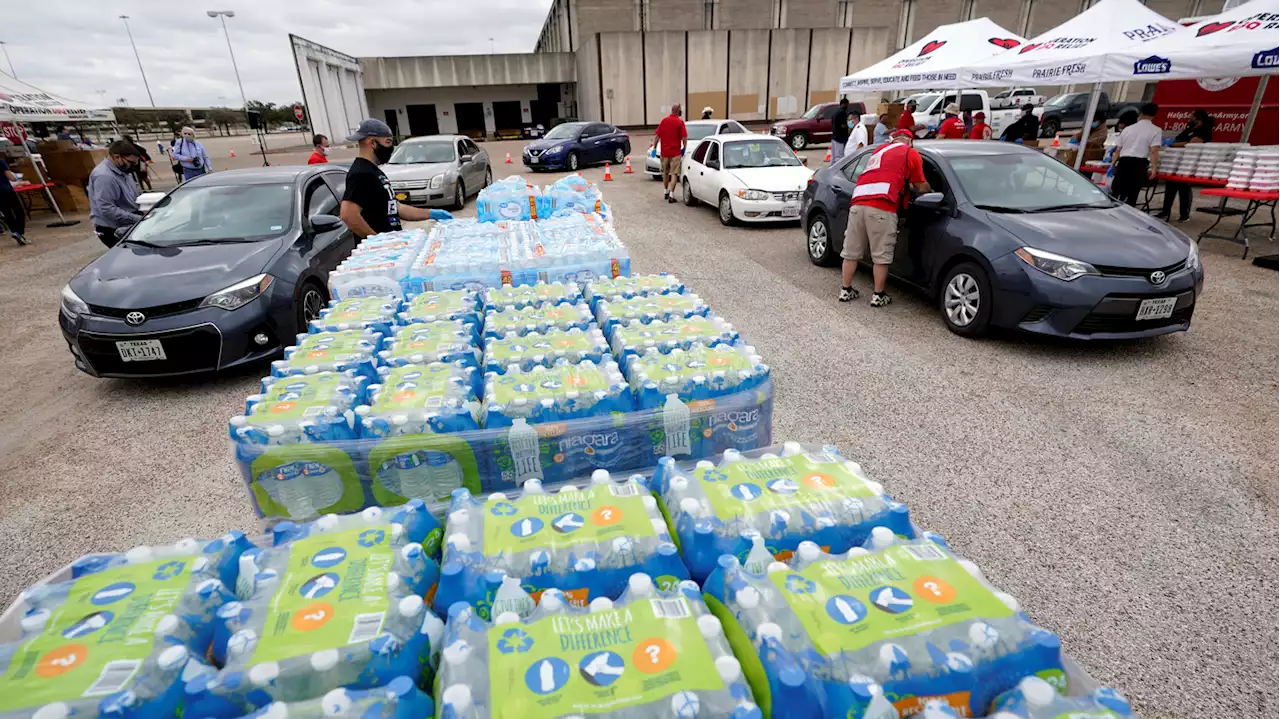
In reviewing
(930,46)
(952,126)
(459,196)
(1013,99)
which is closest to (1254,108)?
(952,126)

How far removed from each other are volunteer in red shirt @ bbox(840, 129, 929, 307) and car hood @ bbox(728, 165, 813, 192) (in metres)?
3.95

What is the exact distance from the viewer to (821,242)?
799cm

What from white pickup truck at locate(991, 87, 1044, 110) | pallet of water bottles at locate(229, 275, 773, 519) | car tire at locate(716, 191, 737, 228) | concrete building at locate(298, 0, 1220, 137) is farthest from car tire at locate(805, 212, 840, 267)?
concrete building at locate(298, 0, 1220, 137)

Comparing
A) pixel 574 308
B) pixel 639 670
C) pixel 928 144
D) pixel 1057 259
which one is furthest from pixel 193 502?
pixel 928 144

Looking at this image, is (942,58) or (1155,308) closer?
(1155,308)

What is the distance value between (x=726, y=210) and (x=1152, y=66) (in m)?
6.18

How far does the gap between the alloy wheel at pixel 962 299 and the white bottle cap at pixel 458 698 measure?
548 centimetres

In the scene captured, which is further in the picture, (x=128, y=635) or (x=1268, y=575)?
(x=1268, y=575)

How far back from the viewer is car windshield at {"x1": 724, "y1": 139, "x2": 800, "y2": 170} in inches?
440

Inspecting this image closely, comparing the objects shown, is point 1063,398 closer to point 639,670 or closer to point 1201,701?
point 1201,701

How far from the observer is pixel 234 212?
18.8 feet

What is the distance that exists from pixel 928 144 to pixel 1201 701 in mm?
5827

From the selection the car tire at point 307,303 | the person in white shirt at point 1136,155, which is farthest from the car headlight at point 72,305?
the person in white shirt at point 1136,155

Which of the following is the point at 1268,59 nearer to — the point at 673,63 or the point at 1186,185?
the point at 1186,185
